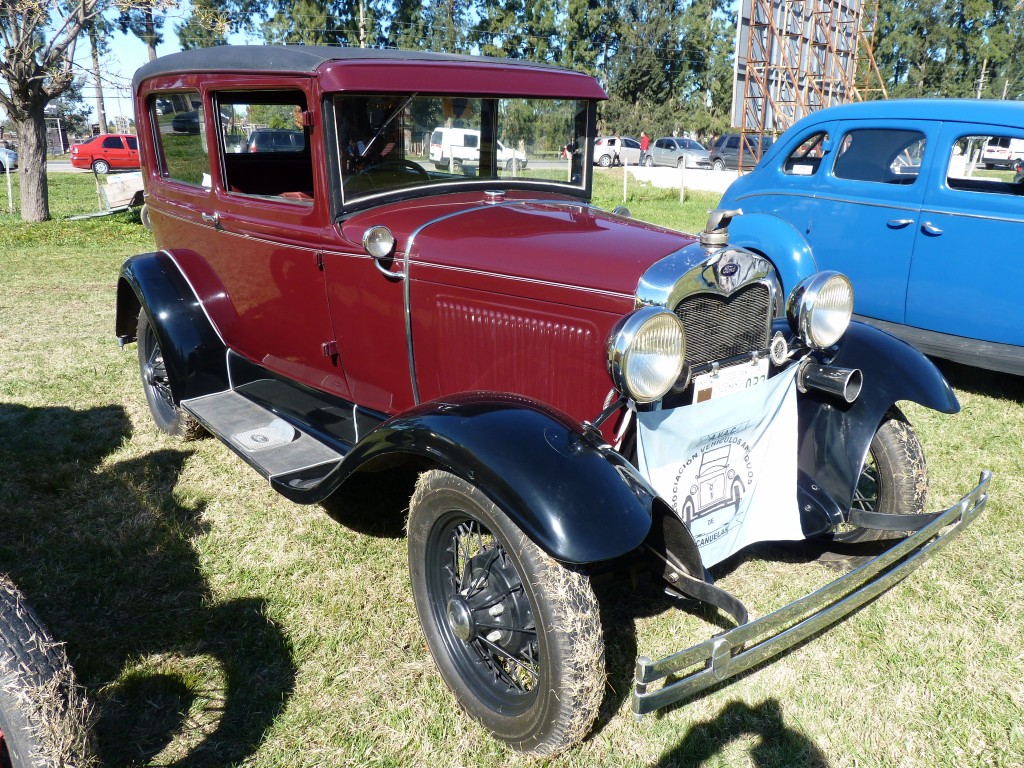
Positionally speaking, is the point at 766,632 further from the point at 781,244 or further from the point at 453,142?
the point at 781,244

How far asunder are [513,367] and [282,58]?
1554 millimetres

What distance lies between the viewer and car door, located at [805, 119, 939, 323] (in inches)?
205

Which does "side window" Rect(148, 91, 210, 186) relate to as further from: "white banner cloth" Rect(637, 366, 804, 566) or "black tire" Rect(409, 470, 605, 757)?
"white banner cloth" Rect(637, 366, 804, 566)

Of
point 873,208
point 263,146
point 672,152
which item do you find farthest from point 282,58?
point 672,152

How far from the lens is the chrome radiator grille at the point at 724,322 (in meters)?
2.39

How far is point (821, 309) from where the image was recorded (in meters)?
2.69

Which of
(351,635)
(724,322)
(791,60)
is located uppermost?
(791,60)

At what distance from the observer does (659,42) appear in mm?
48312

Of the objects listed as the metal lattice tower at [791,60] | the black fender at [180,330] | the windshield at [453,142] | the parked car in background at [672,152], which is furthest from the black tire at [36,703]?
the parked car in background at [672,152]

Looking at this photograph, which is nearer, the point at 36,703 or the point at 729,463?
the point at 36,703

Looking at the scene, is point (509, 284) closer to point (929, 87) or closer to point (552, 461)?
point (552, 461)

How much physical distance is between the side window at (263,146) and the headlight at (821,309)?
1972 mm

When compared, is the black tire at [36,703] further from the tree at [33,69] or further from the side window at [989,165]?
the tree at [33,69]

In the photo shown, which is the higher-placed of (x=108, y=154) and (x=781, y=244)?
(x=108, y=154)
